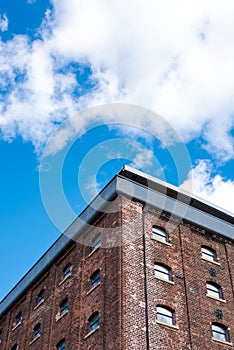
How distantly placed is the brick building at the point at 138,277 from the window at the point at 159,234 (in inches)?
2.6

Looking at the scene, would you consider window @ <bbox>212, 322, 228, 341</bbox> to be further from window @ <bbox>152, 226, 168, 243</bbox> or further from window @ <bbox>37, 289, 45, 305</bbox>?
window @ <bbox>37, 289, 45, 305</bbox>

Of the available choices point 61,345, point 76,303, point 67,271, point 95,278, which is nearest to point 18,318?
point 67,271

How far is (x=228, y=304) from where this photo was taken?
96.5ft

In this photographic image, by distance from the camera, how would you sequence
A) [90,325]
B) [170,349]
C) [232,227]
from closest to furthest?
1. [170,349]
2. [90,325]
3. [232,227]

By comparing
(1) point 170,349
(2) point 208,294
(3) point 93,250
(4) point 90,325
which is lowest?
(1) point 170,349

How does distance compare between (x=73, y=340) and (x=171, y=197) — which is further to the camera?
(x=171, y=197)

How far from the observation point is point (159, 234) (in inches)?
1185

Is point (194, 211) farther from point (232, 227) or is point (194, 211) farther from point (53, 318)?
point (53, 318)

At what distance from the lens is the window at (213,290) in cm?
2964

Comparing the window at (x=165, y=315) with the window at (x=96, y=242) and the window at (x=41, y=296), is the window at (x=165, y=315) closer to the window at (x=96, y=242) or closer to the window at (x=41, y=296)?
the window at (x=96, y=242)

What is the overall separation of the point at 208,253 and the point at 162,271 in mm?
4155

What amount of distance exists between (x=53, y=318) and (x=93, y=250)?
189 inches

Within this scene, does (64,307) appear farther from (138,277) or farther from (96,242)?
(138,277)

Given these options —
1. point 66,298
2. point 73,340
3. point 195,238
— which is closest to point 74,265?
point 66,298
